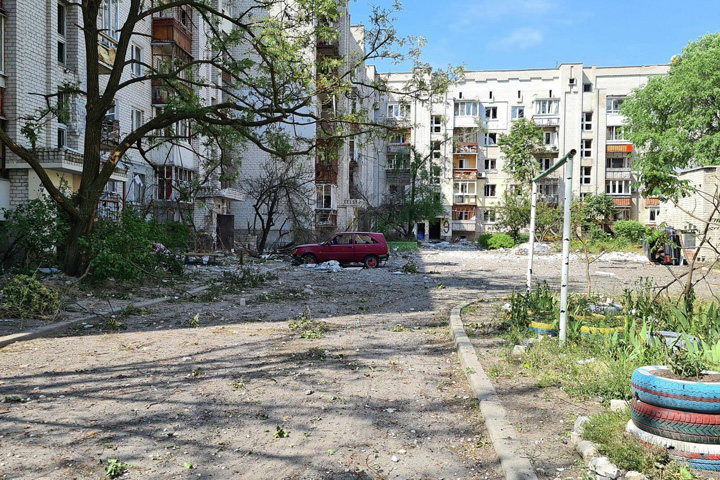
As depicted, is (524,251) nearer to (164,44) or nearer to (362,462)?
(164,44)

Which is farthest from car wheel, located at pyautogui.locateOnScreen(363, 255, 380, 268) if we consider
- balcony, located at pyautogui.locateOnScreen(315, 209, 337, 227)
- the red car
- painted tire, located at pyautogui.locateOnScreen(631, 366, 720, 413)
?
painted tire, located at pyautogui.locateOnScreen(631, 366, 720, 413)

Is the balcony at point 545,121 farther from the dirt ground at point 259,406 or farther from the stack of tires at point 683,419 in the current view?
the stack of tires at point 683,419

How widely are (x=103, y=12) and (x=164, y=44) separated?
5.07 metres

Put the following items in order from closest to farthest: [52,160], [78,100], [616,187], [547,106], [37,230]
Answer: [37,230] → [52,160] → [78,100] → [616,187] → [547,106]

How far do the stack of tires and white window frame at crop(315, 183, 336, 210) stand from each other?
3525 cm

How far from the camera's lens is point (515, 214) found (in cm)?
4769

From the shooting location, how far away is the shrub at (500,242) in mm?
44906

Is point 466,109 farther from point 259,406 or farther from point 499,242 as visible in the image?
point 259,406

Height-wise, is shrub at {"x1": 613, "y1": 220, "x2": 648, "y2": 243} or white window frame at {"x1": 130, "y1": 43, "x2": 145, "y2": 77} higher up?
white window frame at {"x1": 130, "y1": 43, "x2": 145, "y2": 77}

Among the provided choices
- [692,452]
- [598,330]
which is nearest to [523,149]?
[598,330]

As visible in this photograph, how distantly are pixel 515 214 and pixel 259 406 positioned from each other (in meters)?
44.7

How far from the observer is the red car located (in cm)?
2506

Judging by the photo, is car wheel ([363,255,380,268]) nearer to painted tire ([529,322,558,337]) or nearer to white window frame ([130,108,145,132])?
white window frame ([130,108,145,132])

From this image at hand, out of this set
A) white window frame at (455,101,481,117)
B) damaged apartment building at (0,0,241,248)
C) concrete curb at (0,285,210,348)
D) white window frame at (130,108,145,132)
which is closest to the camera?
concrete curb at (0,285,210,348)
